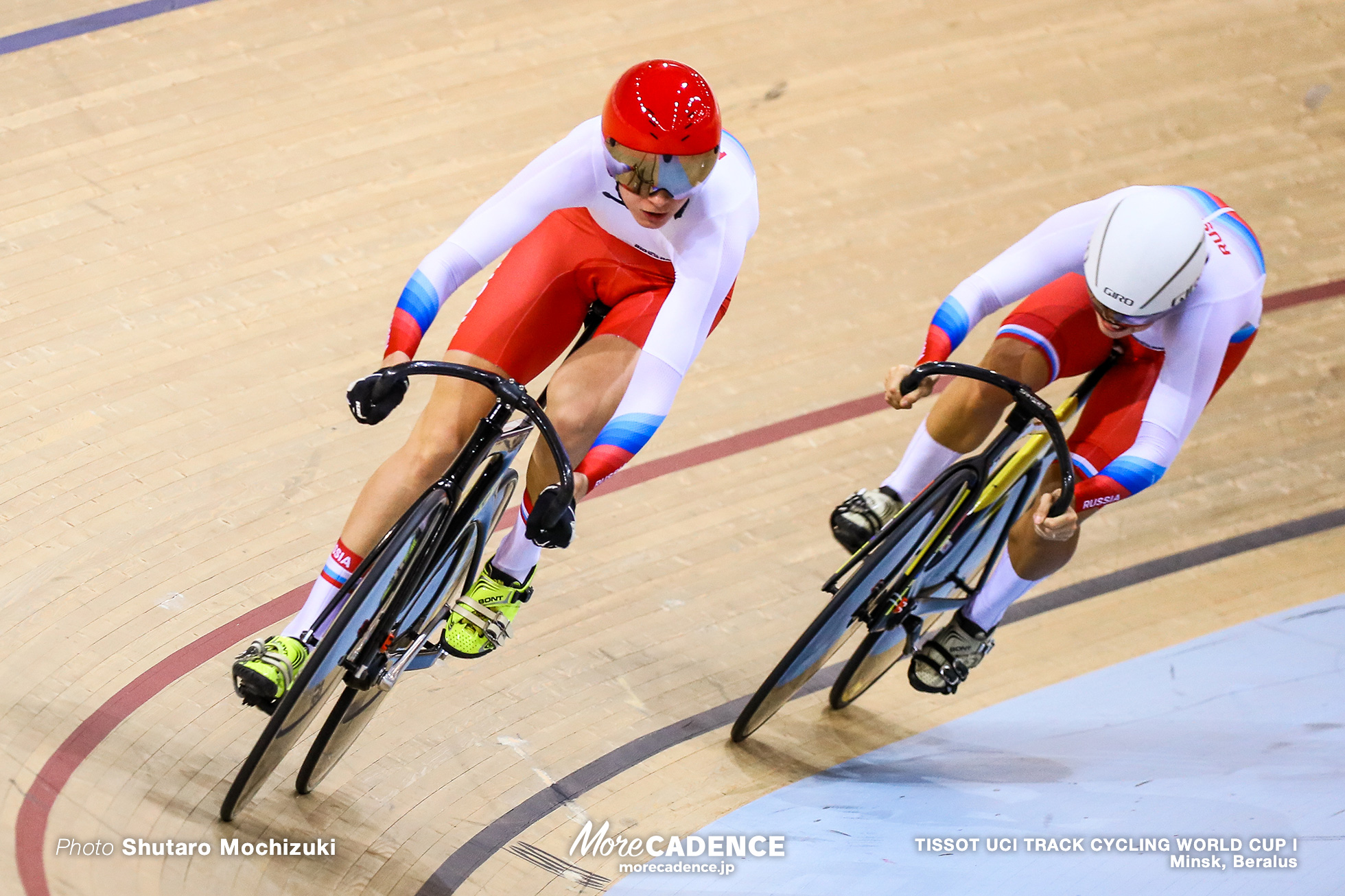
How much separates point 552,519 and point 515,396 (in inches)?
9.4

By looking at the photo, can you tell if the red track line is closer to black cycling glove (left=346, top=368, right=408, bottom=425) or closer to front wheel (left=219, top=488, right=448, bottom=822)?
front wheel (left=219, top=488, right=448, bottom=822)

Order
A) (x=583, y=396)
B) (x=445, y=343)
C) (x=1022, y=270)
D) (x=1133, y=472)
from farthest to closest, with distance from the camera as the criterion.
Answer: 1. (x=445, y=343)
2. (x=1022, y=270)
3. (x=1133, y=472)
4. (x=583, y=396)

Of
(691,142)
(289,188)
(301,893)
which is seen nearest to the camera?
(691,142)

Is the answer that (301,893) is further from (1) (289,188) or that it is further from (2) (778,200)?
(2) (778,200)

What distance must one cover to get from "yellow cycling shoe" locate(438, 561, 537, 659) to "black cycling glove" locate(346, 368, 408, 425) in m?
0.63

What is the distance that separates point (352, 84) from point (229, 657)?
2733mm

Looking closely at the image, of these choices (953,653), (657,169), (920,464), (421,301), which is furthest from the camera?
(953,653)

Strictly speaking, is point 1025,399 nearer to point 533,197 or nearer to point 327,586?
point 533,197

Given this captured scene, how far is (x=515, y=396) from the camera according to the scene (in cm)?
254

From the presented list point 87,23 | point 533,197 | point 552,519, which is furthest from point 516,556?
point 87,23

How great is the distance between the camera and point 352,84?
5.32m

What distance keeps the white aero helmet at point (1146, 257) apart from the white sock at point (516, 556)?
1307mm

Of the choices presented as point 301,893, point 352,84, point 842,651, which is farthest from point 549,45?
point 301,893

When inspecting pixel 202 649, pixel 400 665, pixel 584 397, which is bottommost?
pixel 202 649
